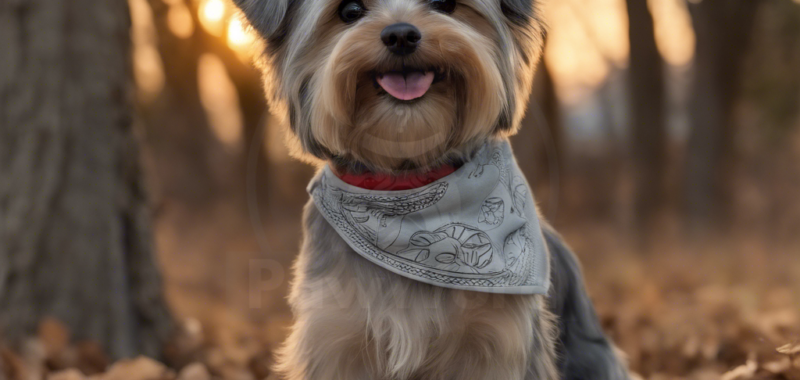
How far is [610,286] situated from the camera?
8.32 metres

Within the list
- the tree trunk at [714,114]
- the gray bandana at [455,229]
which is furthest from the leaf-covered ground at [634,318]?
the gray bandana at [455,229]

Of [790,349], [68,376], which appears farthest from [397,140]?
[68,376]

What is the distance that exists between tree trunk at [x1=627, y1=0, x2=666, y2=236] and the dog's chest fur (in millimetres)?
7659

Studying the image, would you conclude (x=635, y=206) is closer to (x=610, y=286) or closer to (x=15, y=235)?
(x=610, y=286)

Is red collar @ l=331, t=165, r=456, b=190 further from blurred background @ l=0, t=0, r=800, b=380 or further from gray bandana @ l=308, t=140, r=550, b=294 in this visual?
blurred background @ l=0, t=0, r=800, b=380

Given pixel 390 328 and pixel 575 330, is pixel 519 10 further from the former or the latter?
pixel 575 330

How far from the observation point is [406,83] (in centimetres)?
286

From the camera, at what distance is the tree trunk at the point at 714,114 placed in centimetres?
944

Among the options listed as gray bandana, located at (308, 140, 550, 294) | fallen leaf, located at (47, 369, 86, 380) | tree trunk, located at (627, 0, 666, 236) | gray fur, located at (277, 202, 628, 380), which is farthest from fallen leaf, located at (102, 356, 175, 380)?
tree trunk, located at (627, 0, 666, 236)

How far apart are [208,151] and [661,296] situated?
12.8 m

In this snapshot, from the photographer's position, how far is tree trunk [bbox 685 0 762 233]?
9.44m

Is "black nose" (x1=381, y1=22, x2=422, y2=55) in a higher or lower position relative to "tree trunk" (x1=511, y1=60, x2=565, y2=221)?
higher

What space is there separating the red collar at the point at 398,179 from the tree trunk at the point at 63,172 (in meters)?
2.25

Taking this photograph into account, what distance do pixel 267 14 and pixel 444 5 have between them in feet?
2.60
